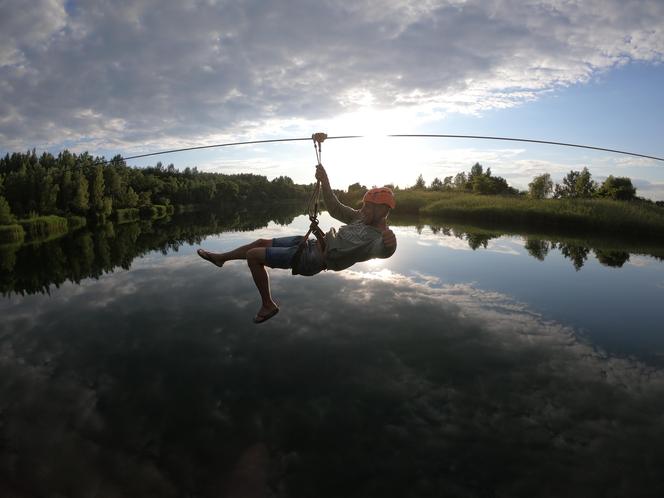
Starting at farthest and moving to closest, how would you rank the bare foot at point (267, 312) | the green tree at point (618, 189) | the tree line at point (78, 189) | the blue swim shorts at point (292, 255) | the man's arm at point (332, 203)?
the green tree at point (618, 189)
the tree line at point (78, 189)
the man's arm at point (332, 203)
the bare foot at point (267, 312)
the blue swim shorts at point (292, 255)

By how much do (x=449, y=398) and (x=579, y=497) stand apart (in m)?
3.22

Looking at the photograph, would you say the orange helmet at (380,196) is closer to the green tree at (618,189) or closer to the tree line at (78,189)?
the tree line at (78,189)

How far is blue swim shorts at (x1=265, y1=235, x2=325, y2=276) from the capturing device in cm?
→ 616

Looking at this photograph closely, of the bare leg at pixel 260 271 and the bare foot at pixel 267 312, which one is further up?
the bare leg at pixel 260 271

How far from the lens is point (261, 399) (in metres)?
9.54

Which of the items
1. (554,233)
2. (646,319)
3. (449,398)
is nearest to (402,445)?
(449,398)

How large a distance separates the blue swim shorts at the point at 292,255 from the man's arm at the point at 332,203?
0.84 m

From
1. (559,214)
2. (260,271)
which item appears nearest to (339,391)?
(260,271)

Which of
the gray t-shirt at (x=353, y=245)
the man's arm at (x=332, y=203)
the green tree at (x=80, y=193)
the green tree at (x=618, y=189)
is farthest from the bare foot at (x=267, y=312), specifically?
the green tree at (x=618, y=189)

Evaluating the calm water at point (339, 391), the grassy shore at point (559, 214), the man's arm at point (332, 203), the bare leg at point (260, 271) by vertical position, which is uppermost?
the man's arm at point (332, 203)

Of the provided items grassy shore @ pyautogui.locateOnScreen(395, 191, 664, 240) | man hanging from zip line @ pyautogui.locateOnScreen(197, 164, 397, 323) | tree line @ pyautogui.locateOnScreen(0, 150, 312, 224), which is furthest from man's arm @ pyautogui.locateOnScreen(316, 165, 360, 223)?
grassy shore @ pyautogui.locateOnScreen(395, 191, 664, 240)

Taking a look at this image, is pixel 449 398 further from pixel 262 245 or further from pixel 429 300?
pixel 429 300

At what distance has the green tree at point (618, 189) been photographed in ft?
235

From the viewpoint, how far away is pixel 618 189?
7200cm
